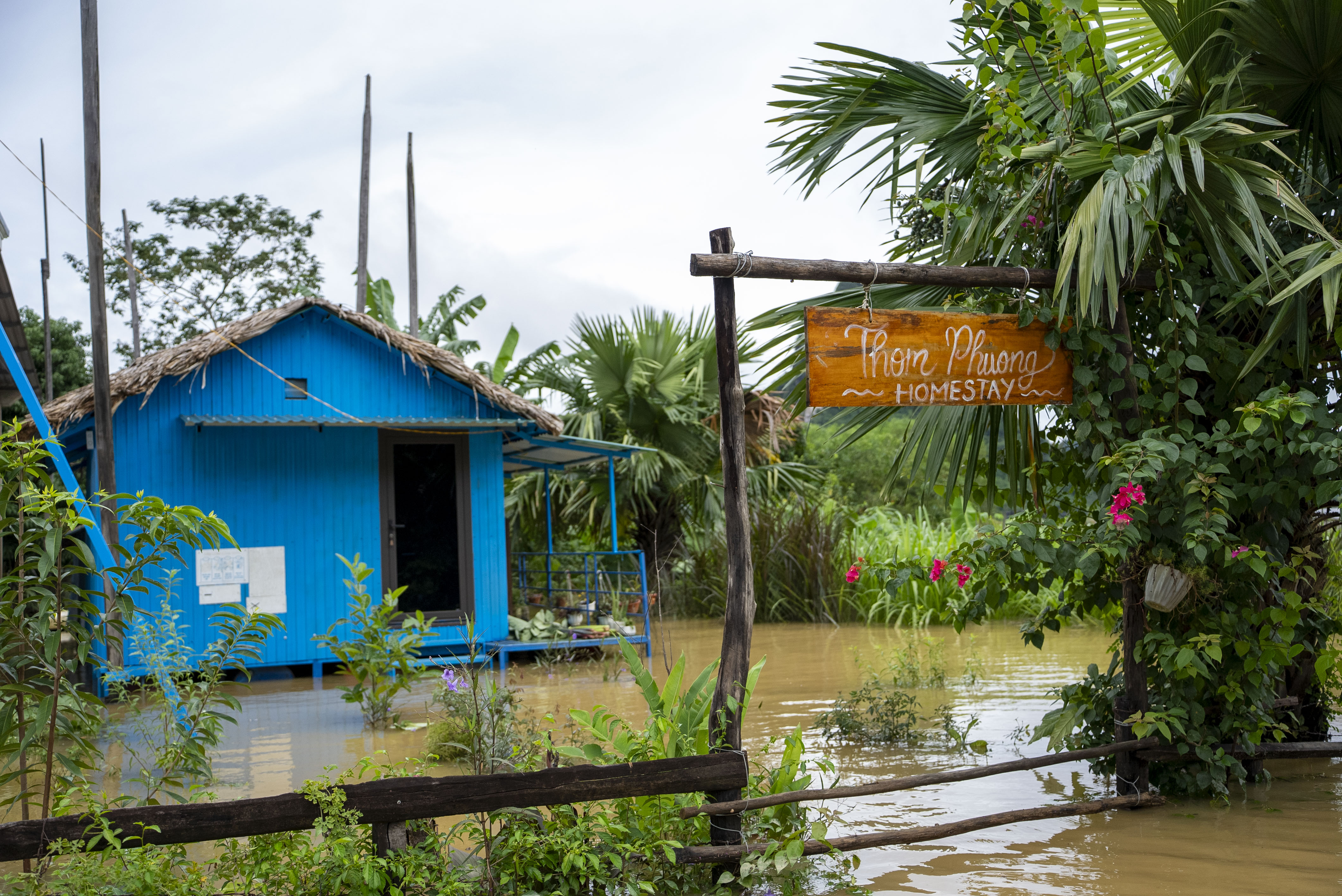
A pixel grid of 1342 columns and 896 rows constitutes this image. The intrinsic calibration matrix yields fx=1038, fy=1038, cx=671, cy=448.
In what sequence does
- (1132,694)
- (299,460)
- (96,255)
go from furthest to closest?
1. (299,460)
2. (96,255)
3. (1132,694)

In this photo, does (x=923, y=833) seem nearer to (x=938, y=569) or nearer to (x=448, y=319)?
(x=938, y=569)

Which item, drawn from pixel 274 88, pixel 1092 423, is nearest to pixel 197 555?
pixel 1092 423

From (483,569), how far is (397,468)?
1460 mm

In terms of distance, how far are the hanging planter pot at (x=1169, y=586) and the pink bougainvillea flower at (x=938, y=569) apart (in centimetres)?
85

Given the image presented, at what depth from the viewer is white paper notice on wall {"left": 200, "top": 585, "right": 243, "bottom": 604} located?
33.7 feet

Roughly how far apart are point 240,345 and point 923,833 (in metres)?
8.94

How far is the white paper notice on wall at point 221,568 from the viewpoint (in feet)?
33.8

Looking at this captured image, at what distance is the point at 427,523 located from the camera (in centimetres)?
1141

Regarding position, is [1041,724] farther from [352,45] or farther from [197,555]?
[352,45]

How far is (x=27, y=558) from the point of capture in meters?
3.65

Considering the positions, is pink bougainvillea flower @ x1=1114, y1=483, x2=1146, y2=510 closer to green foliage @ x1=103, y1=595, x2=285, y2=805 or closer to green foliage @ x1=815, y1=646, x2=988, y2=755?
green foliage @ x1=815, y1=646, x2=988, y2=755

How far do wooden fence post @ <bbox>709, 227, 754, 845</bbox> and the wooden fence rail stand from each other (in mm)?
216

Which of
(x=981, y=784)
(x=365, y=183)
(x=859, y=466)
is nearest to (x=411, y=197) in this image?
(x=365, y=183)

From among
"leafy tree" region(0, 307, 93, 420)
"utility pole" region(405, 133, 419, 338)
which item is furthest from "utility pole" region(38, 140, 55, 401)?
"utility pole" region(405, 133, 419, 338)
